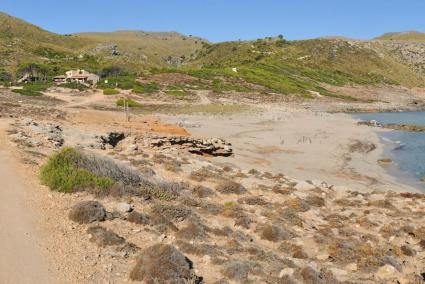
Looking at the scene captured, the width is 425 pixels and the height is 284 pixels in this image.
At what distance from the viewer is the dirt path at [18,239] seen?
9516 mm

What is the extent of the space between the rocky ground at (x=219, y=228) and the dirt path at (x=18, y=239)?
1.32ft

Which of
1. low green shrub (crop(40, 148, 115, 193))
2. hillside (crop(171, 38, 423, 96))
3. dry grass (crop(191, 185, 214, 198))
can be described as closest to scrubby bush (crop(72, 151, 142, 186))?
low green shrub (crop(40, 148, 115, 193))

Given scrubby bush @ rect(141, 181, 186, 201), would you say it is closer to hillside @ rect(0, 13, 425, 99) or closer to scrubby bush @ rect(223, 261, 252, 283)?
scrubby bush @ rect(223, 261, 252, 283)

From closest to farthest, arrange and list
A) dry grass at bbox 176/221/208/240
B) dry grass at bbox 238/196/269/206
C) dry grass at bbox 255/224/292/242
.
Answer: dry grass at bbox 176/221/208/240 < dry grass at bbox 255/224/292/242 < dry grass at bbox 238/196/269/206

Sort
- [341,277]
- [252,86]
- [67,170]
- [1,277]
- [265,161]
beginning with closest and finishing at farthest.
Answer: [1,277] → [341,277] → [67,170] → [265,161] → [252,86]

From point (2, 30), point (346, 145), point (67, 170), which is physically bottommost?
point (346, 145)

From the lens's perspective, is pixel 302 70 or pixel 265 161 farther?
pixel 302 70

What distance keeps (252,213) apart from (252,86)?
306ft

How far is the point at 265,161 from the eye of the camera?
33.4m

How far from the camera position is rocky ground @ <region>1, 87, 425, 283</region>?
35.9 ft

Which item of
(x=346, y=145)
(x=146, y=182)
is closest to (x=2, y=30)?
(x=346, y=145)

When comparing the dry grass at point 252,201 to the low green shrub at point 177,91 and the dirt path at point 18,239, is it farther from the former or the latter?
the low green shrub at point 177,91

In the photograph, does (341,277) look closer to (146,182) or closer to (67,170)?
(146,182)

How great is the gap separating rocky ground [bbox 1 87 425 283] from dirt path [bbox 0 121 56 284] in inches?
15.8
